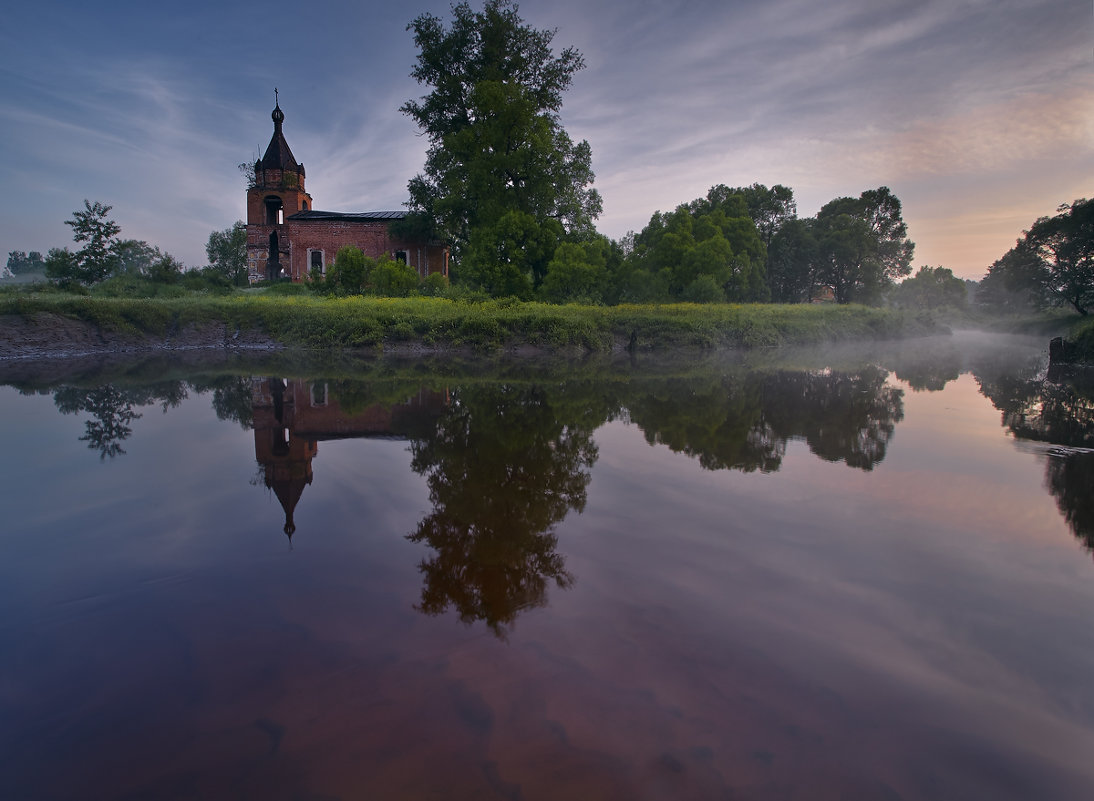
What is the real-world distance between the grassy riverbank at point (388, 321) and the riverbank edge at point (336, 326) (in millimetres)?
39

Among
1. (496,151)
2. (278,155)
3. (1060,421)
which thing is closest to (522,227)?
(496,151)

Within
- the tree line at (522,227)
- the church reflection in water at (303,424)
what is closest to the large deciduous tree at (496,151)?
the tree line at (522,227)

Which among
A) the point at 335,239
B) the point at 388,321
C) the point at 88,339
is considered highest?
the point at 335,239

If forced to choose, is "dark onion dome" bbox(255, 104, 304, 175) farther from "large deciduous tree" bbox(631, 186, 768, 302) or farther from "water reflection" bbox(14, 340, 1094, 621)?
"water reflection" bbox(14, 340, 1094, 621)

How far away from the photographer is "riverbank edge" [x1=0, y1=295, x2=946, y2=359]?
1977 centimetres

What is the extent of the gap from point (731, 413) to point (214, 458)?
7777 mm

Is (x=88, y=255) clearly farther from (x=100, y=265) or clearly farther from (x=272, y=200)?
(x=272, y=200)

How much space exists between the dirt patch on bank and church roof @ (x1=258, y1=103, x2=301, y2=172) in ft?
75.9

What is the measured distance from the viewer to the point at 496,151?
27.4 meters

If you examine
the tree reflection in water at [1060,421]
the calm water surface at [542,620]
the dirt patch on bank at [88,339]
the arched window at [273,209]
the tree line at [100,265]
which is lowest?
the calm water surface at [542,620]

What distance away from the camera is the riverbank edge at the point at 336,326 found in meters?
19.8

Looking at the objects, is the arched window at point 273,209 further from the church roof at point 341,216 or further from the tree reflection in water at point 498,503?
the tree reflection in water at point 498,503

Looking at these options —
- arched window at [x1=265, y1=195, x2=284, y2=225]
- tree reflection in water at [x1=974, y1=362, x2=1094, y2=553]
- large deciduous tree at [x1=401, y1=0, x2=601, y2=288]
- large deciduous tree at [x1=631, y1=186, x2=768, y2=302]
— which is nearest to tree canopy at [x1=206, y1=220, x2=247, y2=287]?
arched window at [x1=265, y1=195, x2=284, y2=225]

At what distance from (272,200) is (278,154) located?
Answer: 3.18 meters
